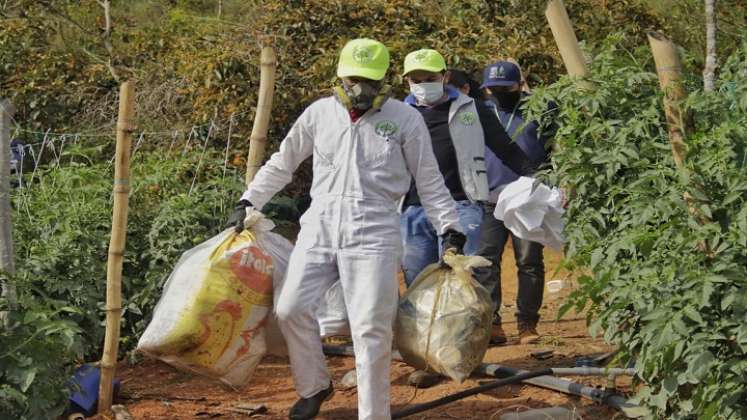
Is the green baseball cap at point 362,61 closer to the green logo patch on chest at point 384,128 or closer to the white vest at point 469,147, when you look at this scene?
the green logo patch on chest at point 384,128

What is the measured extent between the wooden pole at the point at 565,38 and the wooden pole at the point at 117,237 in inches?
80.3

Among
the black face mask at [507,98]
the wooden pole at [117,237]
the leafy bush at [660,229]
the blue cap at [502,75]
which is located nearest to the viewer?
the leafy bush at [660,229]

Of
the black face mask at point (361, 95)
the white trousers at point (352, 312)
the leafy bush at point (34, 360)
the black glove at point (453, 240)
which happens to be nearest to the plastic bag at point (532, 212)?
the black glove at point (453, 240)

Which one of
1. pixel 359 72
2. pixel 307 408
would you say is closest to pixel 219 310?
pixel 307 408

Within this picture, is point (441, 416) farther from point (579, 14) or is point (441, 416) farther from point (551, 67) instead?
point (579, 14)

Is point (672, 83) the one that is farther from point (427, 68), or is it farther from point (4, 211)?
point (4, 211)

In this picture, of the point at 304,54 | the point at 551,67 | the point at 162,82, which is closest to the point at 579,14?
the point at 551,67

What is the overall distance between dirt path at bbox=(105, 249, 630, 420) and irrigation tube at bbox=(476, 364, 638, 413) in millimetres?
47

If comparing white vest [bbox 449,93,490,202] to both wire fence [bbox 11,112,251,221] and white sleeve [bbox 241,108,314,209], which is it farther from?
wire fence [bbox 11,112,251,221]

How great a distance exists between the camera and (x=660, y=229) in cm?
460

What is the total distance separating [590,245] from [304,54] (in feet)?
16.8

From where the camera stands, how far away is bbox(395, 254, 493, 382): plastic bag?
18.7 feet

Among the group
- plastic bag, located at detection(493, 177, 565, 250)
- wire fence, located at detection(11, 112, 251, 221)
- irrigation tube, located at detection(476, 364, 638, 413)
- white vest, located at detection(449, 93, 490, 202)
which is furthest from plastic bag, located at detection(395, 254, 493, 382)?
wire fence, located at detection(11, 112, 251, 221)

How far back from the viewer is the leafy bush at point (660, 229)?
14.2 feet
